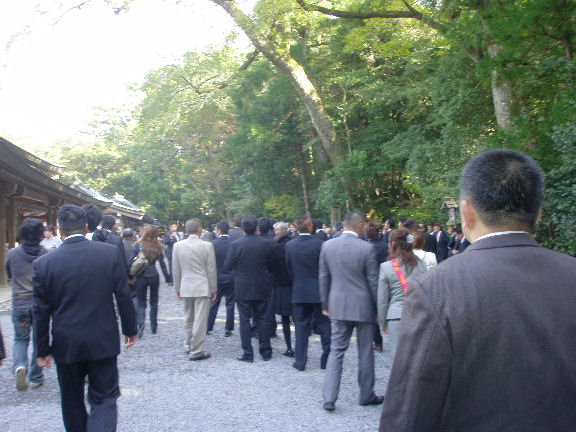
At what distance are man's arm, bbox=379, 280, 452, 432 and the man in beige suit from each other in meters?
5.53

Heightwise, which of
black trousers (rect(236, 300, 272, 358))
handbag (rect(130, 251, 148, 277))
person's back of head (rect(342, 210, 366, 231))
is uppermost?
person's back of head (rect(342, 210, 366, 231))

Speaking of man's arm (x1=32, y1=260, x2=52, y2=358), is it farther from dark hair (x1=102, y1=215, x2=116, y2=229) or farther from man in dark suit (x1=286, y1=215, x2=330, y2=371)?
dark hair (x1=102, y1=215, x2=116, y2=229)

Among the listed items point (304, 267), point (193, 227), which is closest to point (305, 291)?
point (304, 267)

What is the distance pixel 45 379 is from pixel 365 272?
13.2 ft

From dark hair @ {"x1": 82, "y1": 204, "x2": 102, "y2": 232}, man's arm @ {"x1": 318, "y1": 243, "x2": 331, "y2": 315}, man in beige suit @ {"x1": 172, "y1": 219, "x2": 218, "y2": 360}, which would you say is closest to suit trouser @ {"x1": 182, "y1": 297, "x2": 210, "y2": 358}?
man in beige suit @ {"x1": 172, "y1": 219, "x2": 218, "y2": 360}

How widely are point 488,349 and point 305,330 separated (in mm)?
4830

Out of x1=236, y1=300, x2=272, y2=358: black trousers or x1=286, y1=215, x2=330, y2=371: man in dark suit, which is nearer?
x1=286, y1=215, x2=330, y2=371: man in dark suit

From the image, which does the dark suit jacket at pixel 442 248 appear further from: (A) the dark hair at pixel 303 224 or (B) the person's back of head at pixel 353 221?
(B) the person's back of head at pixel 353 221

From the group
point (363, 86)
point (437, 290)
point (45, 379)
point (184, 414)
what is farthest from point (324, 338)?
point (363, 86)

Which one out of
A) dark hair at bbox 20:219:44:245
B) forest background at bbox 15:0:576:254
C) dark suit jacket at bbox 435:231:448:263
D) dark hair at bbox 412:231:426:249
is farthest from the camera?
dark suit jacket at bbox 435:231:448:263

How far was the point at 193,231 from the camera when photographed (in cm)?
712

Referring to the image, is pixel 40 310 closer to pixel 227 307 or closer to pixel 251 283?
pixel 251 283

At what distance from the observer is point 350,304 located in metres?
4.92

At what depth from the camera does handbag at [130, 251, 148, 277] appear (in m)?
7.87
